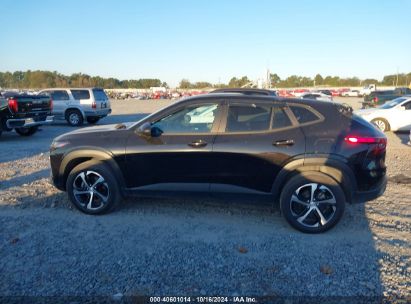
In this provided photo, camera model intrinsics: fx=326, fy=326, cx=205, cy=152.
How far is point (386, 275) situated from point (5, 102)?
11.3 meters

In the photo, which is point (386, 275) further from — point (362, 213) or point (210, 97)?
point (210, 97)

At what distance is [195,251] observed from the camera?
355 cm

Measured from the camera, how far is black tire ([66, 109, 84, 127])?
630 inches

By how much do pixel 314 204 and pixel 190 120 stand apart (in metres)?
1.87

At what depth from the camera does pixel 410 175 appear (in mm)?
6582

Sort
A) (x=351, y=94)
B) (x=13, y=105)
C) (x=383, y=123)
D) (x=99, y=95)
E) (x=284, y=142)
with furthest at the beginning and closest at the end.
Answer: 1. (x=351, y=94)
2. (x=99, y=95)
3. (x=383, y=123)
4. (x=13, y=105)
5. (x=284, y=142)

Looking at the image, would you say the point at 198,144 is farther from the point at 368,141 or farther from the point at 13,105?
the point at 13,105

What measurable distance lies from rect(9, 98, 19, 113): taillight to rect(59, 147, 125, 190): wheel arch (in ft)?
24.2

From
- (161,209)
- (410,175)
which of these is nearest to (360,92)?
(410,175)

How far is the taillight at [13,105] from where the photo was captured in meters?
10.4

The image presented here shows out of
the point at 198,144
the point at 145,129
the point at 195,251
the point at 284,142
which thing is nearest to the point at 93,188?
the point at 145,129

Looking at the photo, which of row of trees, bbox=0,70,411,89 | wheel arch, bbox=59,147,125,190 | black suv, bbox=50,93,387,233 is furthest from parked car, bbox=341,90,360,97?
wheel arch, bbox=59,147,125,190

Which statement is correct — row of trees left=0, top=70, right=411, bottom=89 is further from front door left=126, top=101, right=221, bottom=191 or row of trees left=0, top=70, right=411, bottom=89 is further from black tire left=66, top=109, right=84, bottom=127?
front door left=126, top=101, right=221, bottom=191

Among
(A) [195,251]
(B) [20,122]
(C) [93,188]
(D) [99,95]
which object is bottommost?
(A) [195,251]
